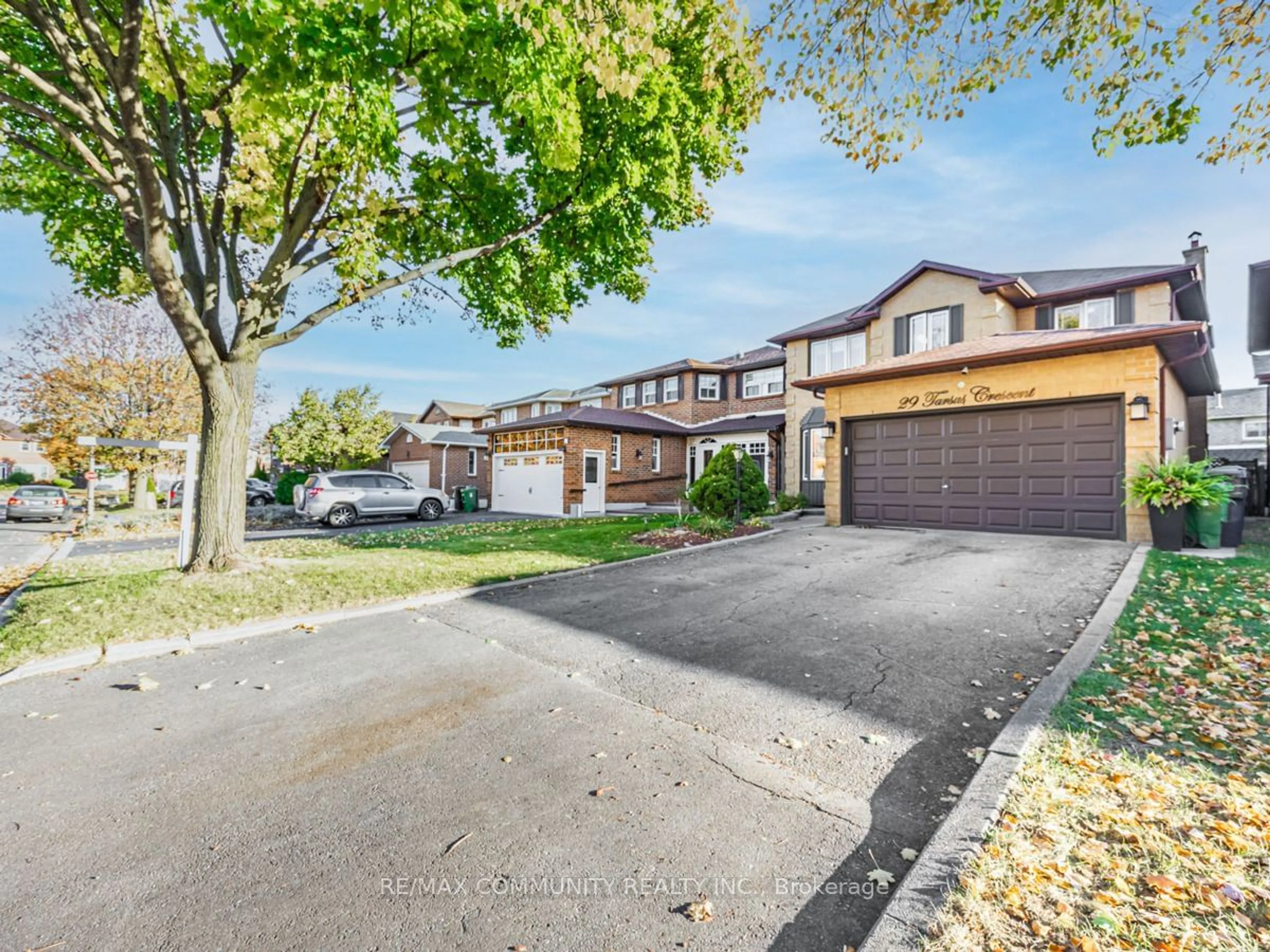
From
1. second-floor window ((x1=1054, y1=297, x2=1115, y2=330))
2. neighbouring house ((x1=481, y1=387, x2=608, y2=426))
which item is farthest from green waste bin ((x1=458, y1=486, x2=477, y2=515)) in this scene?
second-floor window ((x1=1054, y1=297, x2=1115, y2=330))

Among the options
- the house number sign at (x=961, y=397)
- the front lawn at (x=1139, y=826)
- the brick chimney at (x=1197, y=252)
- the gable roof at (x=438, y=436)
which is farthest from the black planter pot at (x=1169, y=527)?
the gable roof at (x=438, y=436)

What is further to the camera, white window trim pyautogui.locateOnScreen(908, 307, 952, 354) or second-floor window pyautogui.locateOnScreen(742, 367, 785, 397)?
second-floor window pyautogui.locateOnScreen(742, 367, 785, 397)

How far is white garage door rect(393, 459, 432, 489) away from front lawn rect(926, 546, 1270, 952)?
2699 centimetres

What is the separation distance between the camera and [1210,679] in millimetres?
3756

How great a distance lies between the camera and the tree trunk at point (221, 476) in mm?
7461

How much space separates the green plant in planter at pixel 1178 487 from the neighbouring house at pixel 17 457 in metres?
71.0

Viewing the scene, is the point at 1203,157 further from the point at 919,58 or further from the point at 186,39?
the point at 186,39

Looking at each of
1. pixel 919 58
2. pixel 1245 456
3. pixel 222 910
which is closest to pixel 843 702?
pixel 222 910

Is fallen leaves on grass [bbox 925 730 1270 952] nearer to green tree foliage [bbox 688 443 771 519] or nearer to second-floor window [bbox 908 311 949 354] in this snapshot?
green tree foliage [bbox 688 443 771 519]

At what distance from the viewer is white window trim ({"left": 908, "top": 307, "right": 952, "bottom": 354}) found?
15828 mm

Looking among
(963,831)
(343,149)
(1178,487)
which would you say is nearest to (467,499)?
(343,149)

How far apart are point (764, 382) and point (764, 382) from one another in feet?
0.07

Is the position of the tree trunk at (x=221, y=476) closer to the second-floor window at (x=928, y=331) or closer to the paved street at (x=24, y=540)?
the paved street at (x=24, y=540)

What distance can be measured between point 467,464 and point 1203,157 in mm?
26574
